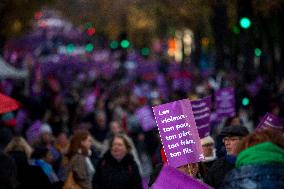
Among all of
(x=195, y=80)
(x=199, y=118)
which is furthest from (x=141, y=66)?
(x=199, y=118)

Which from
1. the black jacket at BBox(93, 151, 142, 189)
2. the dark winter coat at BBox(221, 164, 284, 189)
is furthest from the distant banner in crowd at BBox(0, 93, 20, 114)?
the dark winter coat at BBox(221, 164, 284, 189)

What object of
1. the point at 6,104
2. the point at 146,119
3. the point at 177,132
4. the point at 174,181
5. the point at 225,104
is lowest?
the point at 146,119

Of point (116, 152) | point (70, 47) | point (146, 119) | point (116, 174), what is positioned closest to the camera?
point (116, 174)

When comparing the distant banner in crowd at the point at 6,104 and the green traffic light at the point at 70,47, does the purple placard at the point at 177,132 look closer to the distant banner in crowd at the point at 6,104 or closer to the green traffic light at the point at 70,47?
the distant banner in crowd at the point at 6,104

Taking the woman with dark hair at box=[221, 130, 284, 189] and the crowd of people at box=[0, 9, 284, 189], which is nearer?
the woman with dark hair at box=[221, 130, 284, 189]

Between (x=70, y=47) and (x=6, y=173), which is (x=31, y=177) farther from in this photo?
(x=70, y=47)

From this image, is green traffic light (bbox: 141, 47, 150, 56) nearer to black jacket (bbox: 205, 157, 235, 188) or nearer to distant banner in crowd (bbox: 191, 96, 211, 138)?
distant banner in crowd (bbox: 191, 96, 211, 138)

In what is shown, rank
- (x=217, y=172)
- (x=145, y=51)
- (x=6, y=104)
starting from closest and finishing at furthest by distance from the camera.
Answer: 1. (x=217, y=172)
2. (x=6, y=104)
3. (x=145, y=51)

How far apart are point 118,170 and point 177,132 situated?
3.68m

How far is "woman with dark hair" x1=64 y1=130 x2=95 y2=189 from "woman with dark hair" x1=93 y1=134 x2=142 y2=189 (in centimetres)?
13

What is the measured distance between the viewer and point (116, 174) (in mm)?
10555

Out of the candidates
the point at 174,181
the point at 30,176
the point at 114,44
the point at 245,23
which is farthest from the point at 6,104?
the point at 114,44

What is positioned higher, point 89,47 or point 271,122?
point 89,47

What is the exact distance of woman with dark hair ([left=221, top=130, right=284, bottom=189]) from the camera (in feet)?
17.1
